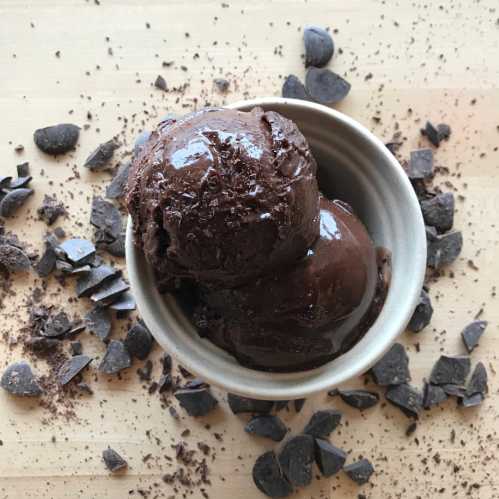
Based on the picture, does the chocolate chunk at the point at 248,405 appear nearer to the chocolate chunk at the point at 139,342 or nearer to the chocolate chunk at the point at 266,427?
the chocolate chunk at the point at 266,427

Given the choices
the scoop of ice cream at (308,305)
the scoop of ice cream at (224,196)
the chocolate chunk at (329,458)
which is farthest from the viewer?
Answer: the chocolate chunk at (329,458)

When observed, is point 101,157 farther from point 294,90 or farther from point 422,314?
point 422,314

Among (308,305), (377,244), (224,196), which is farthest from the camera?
(377,244)

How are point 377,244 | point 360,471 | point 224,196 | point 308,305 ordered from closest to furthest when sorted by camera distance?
point 224,196 → point 308,305 → point 377,244 → point 360,471

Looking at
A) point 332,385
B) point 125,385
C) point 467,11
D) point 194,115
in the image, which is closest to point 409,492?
point 332,385

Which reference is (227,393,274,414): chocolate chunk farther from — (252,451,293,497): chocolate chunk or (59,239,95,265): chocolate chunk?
(59,239,95,265): chocolate chunk

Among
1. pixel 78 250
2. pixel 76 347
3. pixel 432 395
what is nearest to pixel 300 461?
pixel 432 395

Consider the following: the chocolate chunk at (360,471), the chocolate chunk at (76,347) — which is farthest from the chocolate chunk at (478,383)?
the chocolate chunk at (76,347)
